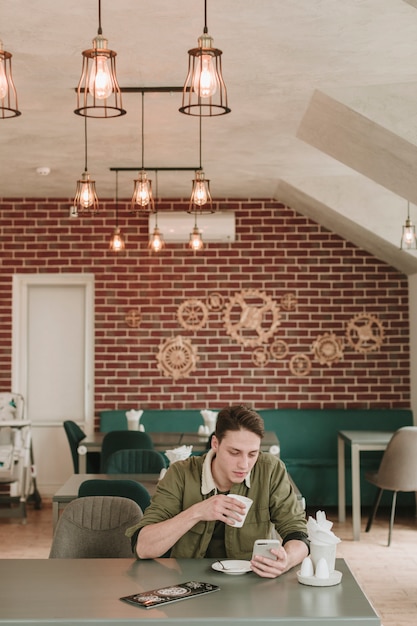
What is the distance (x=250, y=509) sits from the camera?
10.7 feet

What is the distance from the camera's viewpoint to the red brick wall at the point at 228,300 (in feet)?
29.8

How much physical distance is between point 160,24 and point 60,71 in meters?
0.94

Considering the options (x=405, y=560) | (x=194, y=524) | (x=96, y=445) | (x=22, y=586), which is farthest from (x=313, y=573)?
(x=96, y=445)

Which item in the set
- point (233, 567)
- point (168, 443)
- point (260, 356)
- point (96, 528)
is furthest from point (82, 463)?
point (233, 567)

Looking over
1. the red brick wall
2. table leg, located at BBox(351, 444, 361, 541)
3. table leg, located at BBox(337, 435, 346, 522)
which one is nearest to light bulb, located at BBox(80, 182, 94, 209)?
table leg, located at BBox(351, 444, 361, 541)

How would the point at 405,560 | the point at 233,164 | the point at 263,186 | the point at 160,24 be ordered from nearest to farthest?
the point at 160,24 → the point at 405,560 → the point at 233,164 → the point at 263,186

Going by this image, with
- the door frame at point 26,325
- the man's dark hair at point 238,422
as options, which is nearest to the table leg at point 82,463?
the door frame at point 26,325

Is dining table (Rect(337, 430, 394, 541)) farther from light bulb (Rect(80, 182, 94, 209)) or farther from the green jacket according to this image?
the green jacket

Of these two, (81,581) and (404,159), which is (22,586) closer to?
(81,581)

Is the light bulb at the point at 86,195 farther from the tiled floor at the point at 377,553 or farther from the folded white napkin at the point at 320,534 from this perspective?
the tiled floor at the point at 377,553

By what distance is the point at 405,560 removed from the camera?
6715mm

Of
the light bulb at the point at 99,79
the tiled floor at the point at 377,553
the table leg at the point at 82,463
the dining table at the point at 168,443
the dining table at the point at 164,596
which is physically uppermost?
the light bulb at the point at 99,79

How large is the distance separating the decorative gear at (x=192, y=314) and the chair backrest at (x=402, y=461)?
8.44ft

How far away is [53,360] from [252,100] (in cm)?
470
